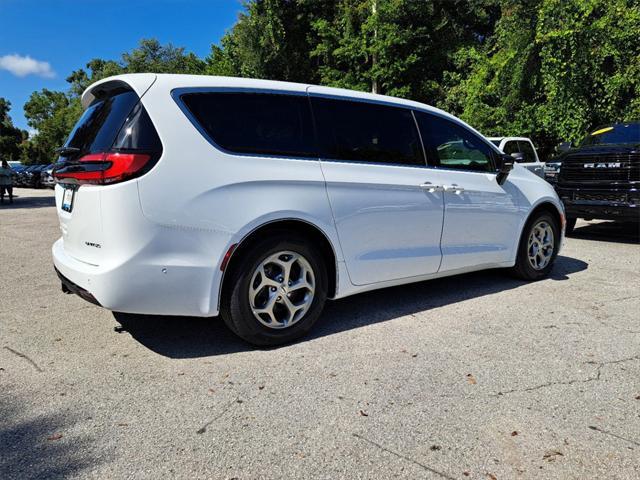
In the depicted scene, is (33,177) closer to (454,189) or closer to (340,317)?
(340,317)

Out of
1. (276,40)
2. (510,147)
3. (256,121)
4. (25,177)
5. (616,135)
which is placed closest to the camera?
(256,121)

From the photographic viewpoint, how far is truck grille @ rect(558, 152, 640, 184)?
297 inches

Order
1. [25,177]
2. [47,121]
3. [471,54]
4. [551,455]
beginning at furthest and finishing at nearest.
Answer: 1. [47,121]
2. [25,177]
3. [471,54]
4. [551,455]

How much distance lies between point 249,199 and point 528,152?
12361mm

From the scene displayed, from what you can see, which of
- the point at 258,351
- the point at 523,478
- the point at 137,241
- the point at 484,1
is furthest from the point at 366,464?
the point at 484,1

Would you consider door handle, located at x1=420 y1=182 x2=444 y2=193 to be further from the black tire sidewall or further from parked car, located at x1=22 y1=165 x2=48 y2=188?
parked car, located at x1=22 y1=165 x2=48 y2=188

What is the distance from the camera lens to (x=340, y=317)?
4219 millimetres

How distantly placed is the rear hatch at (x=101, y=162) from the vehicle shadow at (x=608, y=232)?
8146mm

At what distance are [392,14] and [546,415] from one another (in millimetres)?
21670

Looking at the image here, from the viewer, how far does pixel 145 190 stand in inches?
117

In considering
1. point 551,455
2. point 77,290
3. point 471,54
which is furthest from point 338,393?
point 471,54

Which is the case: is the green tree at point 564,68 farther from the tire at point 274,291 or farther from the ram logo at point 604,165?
the tire at point 274,291

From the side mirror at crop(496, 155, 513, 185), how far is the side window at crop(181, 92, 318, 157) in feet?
7.24

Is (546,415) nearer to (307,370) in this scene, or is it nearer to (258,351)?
(307,370)
